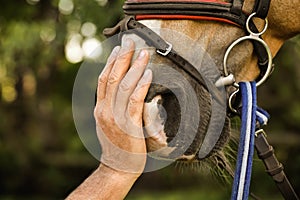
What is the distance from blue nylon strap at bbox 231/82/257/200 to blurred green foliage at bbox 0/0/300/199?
1.98 metres

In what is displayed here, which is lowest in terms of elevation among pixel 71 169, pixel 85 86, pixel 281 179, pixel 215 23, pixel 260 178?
pixel 71 169

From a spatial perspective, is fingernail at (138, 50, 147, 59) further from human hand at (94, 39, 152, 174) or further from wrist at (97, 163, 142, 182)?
wrist at (97, 163, 142, 182)

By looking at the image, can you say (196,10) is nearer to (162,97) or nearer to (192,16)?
(192,16)

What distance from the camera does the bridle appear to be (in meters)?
1.91

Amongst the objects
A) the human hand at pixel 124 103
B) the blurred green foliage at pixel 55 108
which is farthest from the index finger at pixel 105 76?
the blurred green foliage at pixel 55 108

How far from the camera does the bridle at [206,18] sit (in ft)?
6.27

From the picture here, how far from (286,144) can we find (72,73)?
7265 millimetres

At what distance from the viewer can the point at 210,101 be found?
1957 millimetres

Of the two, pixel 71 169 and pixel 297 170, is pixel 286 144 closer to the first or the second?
pixel 297 170

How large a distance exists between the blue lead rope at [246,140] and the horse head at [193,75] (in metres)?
0.10

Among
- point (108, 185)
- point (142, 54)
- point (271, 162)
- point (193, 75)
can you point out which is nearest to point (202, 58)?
point (193, 75)

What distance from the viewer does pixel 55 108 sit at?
1504cm

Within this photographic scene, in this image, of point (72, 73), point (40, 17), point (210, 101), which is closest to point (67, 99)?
point (72, 73)

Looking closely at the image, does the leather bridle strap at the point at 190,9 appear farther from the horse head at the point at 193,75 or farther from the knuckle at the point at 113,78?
the knuckle at the point at 113,78
